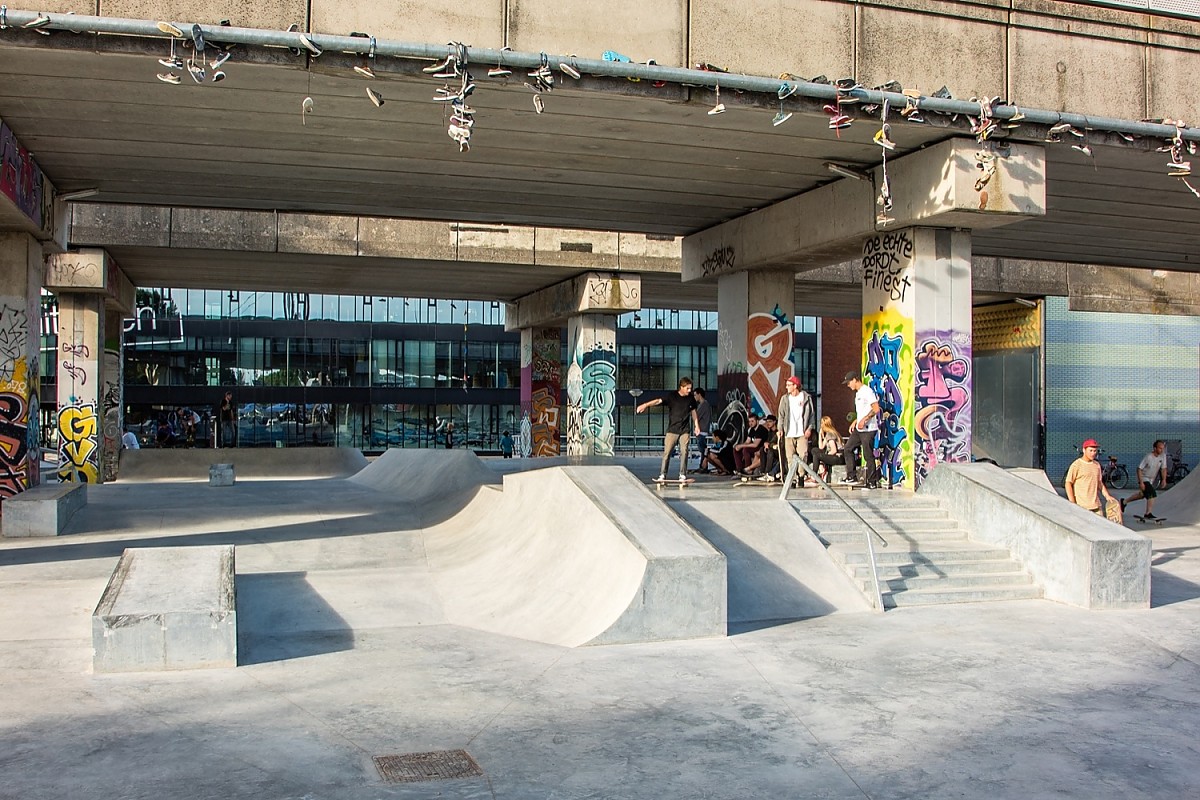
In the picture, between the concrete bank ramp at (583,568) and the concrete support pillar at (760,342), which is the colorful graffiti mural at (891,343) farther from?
the concrete bank ramp at (583,568)

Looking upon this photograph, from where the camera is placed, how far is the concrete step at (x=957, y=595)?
11.6 m

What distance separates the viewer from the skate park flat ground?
6.25 metres

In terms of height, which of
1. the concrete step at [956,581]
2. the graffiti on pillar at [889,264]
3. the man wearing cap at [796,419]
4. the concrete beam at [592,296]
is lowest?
the concrete step at [956,581]

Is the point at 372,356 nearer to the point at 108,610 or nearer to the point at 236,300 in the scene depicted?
the point at 236,300

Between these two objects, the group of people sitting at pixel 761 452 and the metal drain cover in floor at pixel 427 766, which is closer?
the metal drain cover in floor at pixel 427 766

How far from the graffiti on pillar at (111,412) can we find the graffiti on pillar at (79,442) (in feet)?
8.34

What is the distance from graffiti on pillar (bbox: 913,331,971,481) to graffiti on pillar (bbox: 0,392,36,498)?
1309 centimetres

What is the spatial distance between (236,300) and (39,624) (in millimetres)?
46609

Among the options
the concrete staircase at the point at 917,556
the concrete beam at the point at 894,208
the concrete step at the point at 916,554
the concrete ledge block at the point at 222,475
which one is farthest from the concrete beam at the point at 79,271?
the concrete step at the point at 916,554

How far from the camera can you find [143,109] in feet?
42.9

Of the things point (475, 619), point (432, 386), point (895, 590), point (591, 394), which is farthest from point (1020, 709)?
Answer: point (432, 386)

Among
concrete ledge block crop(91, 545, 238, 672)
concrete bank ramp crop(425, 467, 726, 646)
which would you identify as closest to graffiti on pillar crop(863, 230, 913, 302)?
concrete bank ramp crop(425, 467, 726, 646)

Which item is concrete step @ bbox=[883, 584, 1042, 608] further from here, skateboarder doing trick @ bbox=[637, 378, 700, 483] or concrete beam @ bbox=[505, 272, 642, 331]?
concrete beam @ bbox=[505, 272, 642, 331]

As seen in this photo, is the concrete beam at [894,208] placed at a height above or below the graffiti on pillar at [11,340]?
above
